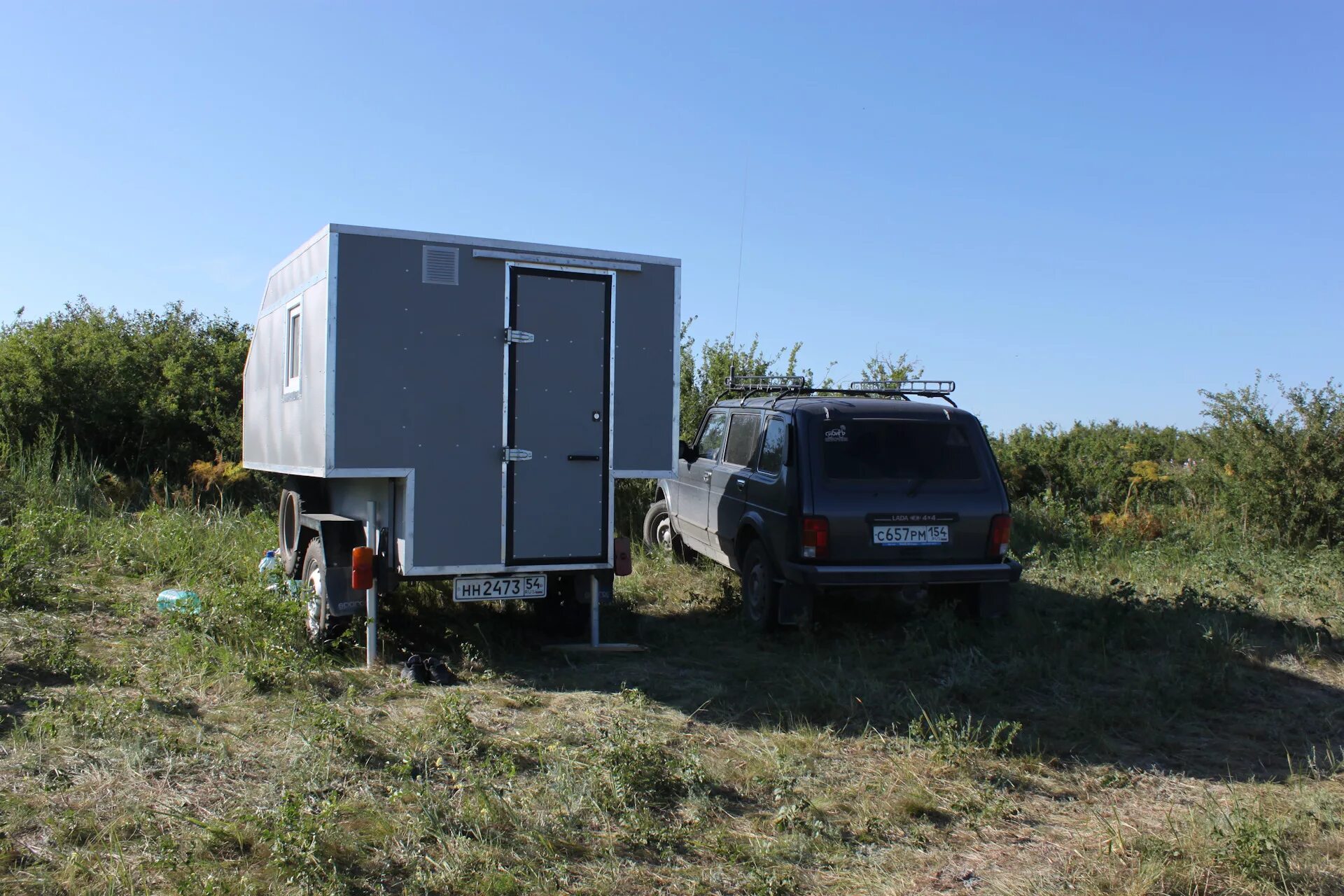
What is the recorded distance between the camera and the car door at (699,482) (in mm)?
9391

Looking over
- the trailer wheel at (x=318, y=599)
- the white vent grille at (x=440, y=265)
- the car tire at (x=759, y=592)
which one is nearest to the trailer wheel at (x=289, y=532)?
the trailer wheel at (x=318, y=599)

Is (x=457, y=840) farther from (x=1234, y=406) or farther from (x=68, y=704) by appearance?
(x=1234, y=406)

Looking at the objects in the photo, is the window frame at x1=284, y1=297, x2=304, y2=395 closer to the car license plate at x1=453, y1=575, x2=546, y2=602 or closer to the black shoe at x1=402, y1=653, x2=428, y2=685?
the car license plate at x1=453, y1=575, x2=546, y2=602

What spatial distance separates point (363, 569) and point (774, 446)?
3.32 meters

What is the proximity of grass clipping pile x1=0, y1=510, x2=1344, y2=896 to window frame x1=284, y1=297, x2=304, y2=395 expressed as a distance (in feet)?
5.30

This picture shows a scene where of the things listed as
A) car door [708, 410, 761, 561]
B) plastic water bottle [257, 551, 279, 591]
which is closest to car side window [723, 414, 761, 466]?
car door [708, 410, 761, 561]

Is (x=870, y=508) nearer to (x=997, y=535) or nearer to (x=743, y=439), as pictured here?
(x=997, y=535)

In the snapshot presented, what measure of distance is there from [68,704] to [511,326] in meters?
3.39

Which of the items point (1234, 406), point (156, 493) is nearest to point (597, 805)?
point (1234, 406)

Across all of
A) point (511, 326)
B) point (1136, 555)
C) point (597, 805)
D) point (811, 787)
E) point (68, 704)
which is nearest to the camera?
point (597, 805)

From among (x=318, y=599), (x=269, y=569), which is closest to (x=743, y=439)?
(x=318, y=599)

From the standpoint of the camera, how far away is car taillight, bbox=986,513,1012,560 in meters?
7.38

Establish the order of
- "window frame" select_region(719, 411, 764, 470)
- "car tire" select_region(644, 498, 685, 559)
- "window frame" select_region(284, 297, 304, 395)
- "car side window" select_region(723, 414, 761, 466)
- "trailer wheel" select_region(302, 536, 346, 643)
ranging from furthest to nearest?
"car tire" select_region(644, 498, 685, 559)
"car side window" select_region(723, 414, 761, 466)
"window frame" select_region(719, 411, 764, 470)
"window frame" select_region(284, 297, 304, 395)
"trailer wheel" select_region(302, 536, 346, 643)

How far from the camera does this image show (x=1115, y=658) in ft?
22.5
